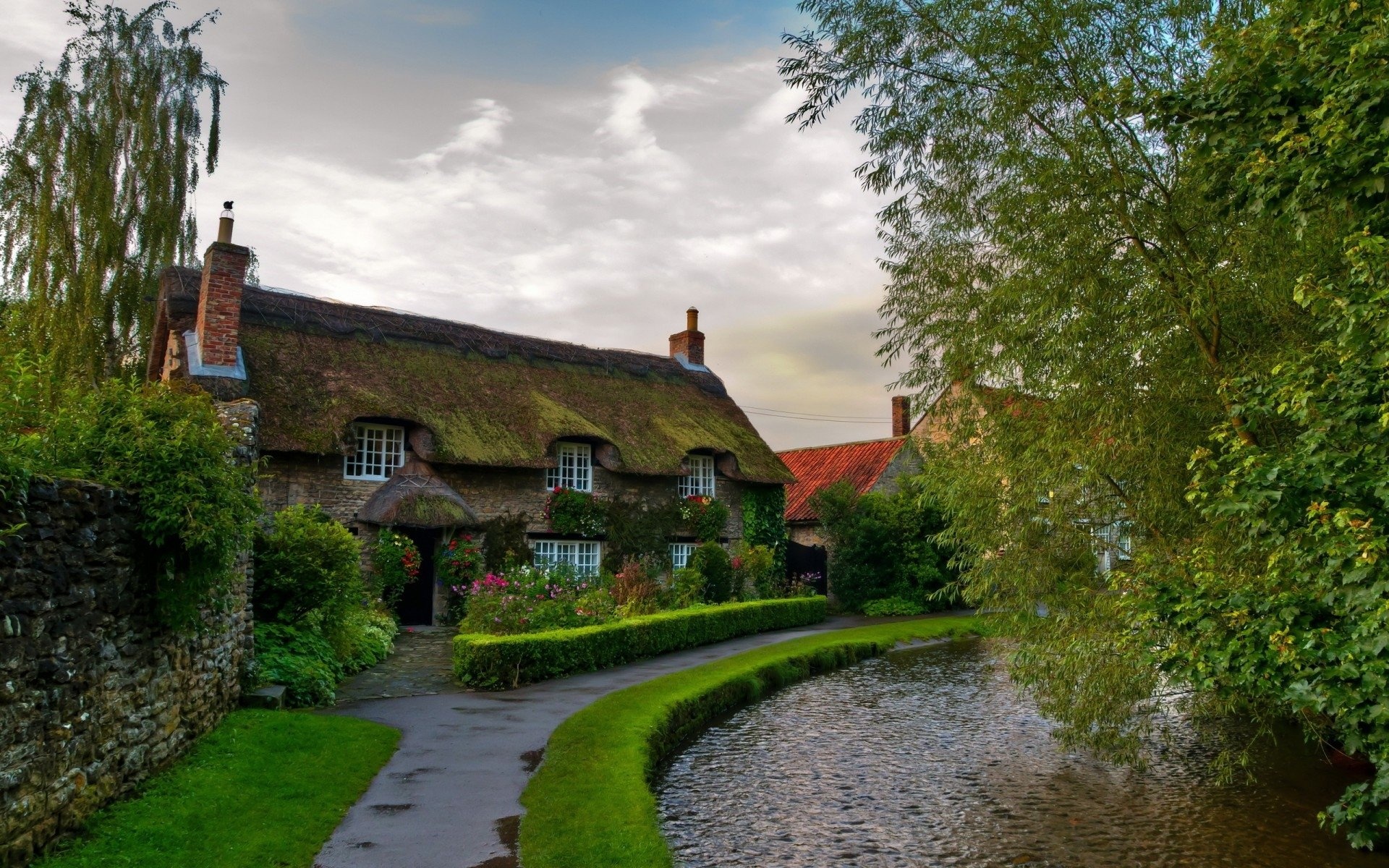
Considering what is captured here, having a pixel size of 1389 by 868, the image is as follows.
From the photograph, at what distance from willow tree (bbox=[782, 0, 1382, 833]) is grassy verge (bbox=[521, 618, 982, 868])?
13.2ft

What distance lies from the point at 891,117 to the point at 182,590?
8673 millimetres

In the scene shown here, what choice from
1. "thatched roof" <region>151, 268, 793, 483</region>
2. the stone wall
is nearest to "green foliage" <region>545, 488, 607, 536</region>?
"thatched roof" <region>151, 268, 793, 483</region>

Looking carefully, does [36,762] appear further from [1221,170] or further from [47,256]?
[47,256]

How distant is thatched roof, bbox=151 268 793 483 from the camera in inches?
722

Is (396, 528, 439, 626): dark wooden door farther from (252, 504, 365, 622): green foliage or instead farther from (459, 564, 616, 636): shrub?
(252, 504, 365, 622): green foliage

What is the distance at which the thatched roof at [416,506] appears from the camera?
17.6 meters

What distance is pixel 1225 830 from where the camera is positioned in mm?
7957

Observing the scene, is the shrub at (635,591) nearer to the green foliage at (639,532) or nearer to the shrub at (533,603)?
the shrub at (533,603)

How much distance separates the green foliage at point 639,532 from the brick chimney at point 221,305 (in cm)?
898

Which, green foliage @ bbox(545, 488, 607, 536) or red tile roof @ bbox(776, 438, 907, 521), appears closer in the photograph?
green foliage @ bbox(545, 488, 607, 536)

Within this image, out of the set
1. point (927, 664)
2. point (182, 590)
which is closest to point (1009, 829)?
point (182, 590)

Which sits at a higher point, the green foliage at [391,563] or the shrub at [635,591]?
the green foliage at [391,563]

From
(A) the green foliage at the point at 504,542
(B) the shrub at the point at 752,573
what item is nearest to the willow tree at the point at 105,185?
(A) the green foliage at the point at 504,542

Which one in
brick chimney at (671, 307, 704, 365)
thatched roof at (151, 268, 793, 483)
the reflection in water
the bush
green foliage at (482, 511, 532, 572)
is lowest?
the reflection in water
